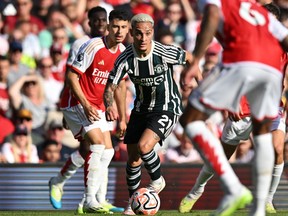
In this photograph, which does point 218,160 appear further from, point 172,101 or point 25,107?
point 25,107

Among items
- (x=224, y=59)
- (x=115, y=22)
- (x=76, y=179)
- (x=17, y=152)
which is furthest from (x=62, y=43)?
(x=224, y=59)

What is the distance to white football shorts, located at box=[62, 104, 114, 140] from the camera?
1321 cm

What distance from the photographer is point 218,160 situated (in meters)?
8.77

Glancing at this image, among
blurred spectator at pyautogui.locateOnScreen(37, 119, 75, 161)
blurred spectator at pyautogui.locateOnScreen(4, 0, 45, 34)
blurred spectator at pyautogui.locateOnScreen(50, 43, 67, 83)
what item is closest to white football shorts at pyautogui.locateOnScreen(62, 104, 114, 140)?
blurred spectator at pyautogui.locateOnScreen(37, 119, 75, 161)

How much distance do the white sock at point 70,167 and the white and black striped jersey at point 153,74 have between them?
2.11m

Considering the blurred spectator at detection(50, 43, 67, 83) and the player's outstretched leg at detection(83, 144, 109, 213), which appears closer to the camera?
the player's outstretched leg at detection(83, 144, 109, 213)

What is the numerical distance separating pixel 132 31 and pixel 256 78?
12.2 feet

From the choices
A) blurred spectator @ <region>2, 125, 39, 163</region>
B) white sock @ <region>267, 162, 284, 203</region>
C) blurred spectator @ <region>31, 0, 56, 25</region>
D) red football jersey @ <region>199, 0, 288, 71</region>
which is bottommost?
blurred spectator @ <region>2, 125, 39, 163</region>

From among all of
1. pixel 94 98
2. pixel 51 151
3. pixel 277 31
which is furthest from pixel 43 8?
pixel 277 31

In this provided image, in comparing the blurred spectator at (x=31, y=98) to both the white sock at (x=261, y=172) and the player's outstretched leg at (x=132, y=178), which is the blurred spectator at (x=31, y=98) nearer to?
the player's outstretched leg at (x=132, y=178)

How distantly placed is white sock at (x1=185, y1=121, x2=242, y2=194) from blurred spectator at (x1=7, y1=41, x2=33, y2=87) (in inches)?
385

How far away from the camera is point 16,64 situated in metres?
18.6

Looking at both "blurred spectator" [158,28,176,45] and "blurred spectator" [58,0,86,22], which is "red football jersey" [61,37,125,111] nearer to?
"blurred spectator" [158,28,176,45]

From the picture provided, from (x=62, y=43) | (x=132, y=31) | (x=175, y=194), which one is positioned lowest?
(x=175, y=194)
